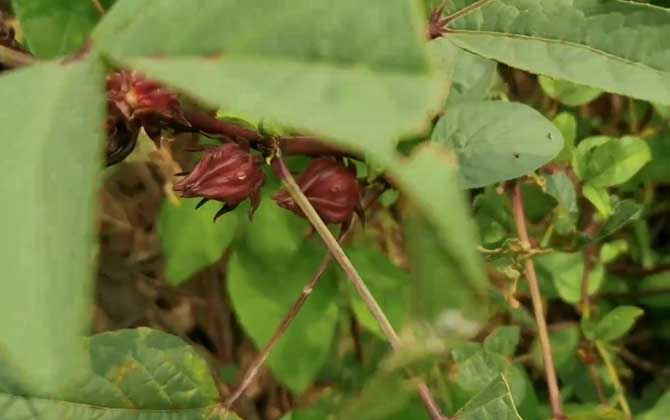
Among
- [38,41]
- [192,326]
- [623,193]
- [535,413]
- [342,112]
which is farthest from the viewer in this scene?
[192,326]

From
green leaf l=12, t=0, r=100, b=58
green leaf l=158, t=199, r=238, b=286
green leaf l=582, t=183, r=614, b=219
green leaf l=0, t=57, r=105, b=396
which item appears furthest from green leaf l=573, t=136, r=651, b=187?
green leaf l=0, t=57, r=105, b=396

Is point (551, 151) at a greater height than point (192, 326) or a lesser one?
greater

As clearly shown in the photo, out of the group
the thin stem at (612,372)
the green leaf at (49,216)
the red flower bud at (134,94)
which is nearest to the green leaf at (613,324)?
the thin stem at (612,372)

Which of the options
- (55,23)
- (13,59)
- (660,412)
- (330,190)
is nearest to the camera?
(13,59)

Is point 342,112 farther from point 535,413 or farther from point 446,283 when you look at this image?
point 535,413

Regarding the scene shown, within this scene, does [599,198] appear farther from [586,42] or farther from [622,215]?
[586,42]

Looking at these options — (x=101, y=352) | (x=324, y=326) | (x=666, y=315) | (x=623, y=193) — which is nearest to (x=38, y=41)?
(x=101, y=352)

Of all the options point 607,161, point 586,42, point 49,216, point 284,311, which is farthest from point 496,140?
point 49,216

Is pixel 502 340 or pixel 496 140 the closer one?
pixel 496 140
